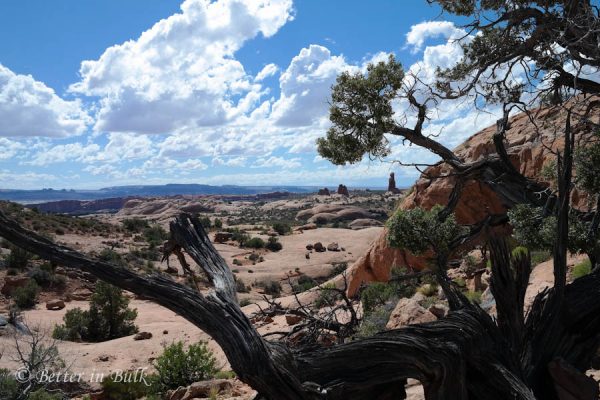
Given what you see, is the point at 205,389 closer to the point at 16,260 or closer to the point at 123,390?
the point at 123,390

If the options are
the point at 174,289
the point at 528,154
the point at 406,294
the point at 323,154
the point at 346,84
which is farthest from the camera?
the point at 406,294

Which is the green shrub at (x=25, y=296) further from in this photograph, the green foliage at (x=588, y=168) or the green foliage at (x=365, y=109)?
the green foliage at (x=588, y=168)

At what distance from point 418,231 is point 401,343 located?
3.72 meters

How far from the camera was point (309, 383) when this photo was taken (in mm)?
3854

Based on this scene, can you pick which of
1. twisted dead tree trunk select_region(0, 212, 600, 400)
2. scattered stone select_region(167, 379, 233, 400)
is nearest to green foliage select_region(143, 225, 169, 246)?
scattered stone select_region(167, 379, 233, 400)

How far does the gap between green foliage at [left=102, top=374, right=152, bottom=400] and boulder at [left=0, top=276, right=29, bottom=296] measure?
15.4m

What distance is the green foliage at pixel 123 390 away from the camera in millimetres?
9273

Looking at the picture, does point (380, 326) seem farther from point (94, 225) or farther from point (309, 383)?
point (94, 225)

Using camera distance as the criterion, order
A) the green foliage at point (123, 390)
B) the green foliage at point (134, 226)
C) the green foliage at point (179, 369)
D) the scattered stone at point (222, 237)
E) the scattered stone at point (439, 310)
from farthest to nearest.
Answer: the green foliage at point (134, 226) < the scattered stone at point (222, 237) < the green foliage at point (179, 369) < the green foliage at point (123, 390) < the scattered stone at point (439, 310)

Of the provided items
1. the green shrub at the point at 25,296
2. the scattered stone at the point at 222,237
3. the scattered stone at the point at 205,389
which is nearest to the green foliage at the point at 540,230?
the scattered stone at the point at 205,389

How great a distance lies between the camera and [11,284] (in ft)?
71.7

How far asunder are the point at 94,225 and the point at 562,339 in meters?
45.4

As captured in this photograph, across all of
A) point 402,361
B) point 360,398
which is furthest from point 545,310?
point 360,398

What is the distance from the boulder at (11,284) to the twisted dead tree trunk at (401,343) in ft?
71.0
